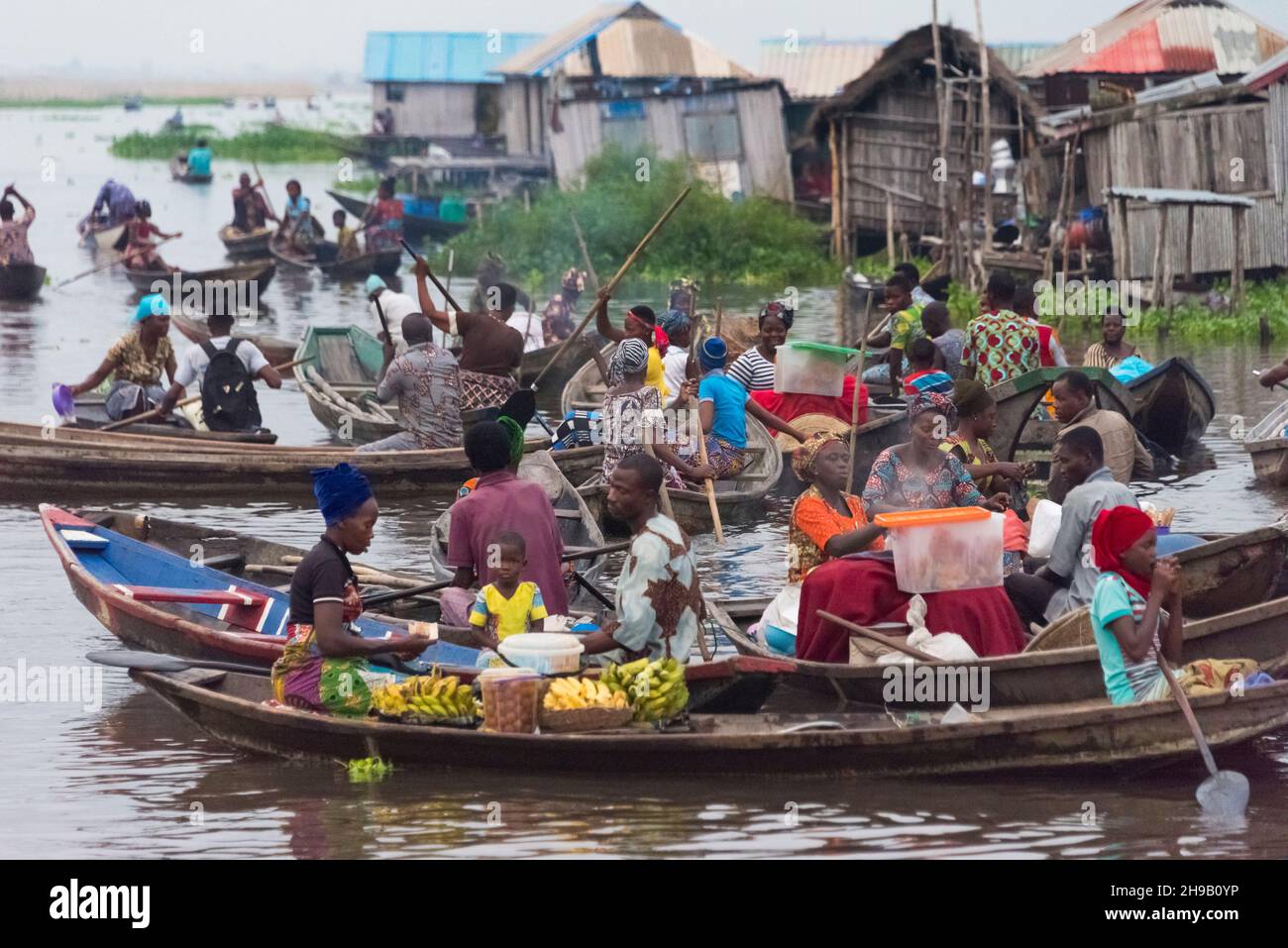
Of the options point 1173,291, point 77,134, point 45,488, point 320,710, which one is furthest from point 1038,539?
point 77,134

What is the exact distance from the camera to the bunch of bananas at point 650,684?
6723 millimetres

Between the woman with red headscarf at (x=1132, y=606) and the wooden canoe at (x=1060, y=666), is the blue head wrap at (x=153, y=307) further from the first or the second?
the woman with red headscarf at (x=1132, y=606)

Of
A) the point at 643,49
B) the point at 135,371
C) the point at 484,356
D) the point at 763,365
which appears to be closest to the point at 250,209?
the point at 643,49

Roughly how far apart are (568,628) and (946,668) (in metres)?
1.55

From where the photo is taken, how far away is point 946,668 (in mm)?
6961

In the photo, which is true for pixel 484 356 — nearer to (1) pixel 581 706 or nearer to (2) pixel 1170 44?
(1) pixel 581 706

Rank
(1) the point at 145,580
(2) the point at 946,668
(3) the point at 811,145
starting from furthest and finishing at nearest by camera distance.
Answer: (3) the point at 811,145, (1) the point at 145,580, (2) the point at 946,668

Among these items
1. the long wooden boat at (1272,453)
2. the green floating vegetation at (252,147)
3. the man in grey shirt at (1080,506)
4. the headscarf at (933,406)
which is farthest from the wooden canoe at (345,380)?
the green floating vegetation at (252,147)

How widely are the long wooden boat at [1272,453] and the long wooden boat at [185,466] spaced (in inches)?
192

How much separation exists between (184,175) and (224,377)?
39568mm

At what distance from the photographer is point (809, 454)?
7734 mm
